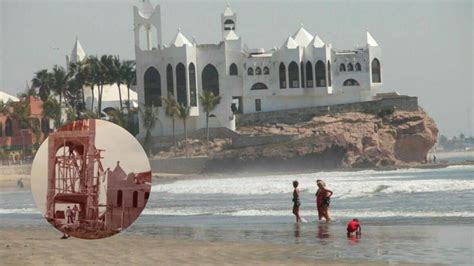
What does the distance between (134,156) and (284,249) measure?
216 inches

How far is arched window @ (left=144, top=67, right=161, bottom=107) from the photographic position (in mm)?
75375

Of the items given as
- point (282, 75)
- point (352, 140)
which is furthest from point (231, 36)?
point (352, 140)

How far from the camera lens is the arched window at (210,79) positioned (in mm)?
75625

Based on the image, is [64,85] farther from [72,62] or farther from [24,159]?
[24,159]

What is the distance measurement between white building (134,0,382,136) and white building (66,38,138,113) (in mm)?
6769

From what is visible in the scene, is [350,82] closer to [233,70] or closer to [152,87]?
[233,70]

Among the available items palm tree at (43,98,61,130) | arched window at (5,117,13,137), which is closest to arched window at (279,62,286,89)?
palm tree at (43,98,61,130)

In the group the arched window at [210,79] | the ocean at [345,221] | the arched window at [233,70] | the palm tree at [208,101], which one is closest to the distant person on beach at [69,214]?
the ocean at [345,221]

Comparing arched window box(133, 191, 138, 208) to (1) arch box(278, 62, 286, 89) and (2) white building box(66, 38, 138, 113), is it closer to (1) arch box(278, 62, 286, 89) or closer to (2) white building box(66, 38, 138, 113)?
(1) arch box(278, 62, 286, 89)

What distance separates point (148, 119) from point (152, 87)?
348cm

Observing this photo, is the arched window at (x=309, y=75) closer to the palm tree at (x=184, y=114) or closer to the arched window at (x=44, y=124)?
the palm tree at (x=184, y=114)

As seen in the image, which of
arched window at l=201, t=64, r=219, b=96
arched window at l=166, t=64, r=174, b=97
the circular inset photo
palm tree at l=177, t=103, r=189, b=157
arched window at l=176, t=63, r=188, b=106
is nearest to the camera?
the circular inset photo

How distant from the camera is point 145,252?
14.9m

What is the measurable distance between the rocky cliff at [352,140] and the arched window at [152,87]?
625 cm
